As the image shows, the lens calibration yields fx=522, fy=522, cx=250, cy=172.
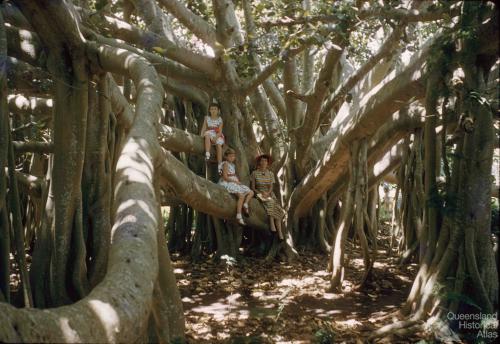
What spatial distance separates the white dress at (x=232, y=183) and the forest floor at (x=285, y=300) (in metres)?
0.91

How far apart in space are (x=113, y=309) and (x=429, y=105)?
334 cm

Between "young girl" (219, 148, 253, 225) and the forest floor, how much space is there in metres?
0.71

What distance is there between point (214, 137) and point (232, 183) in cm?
66

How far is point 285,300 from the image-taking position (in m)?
5.01

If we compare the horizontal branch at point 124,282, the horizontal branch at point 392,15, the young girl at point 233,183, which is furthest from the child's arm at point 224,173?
the horizontal branch at point 124,282

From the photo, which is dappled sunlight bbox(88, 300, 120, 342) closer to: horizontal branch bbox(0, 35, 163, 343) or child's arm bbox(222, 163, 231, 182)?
horizontal branch bbox(0, 35, 163, 343)

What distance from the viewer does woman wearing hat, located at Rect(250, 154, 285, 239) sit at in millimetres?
6991

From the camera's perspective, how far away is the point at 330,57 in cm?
547

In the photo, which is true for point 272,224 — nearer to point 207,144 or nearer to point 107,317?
point 207,144

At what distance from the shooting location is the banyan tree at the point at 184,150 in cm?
206

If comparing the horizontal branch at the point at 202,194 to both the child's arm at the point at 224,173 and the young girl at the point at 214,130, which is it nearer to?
the child's arm at the point at 224,173

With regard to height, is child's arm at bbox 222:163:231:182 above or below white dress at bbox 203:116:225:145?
below

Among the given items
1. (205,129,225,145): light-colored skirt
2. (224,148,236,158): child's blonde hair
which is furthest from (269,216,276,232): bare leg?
(205,129,225,145): light-colored skirt

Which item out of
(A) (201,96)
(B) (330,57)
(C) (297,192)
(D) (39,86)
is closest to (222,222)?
(C) (297,192)
